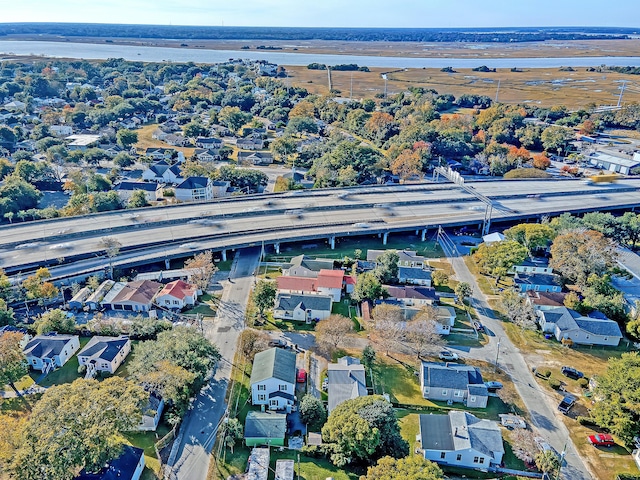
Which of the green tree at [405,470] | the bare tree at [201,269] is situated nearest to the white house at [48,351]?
the bare tree at [201,269]

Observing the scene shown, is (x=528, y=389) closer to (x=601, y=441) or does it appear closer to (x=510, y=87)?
(x=601, y=441)

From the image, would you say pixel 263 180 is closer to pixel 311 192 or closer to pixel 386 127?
pixel 311 192

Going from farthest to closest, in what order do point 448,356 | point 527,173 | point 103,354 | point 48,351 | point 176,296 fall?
point 527,173 < point 176,296 < point 448,356 < point 48,351 < point 103,354

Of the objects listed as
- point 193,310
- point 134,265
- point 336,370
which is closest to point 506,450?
point 336,370

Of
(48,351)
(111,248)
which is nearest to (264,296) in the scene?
(48,351)

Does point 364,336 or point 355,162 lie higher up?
point 355,162

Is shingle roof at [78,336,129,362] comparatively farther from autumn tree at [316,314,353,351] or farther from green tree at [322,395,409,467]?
green tree at [322,395,409,467]

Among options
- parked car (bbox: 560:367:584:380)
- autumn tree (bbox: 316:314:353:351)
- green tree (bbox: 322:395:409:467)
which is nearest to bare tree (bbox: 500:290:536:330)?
parked car (bbox: 560:367:584:380)
